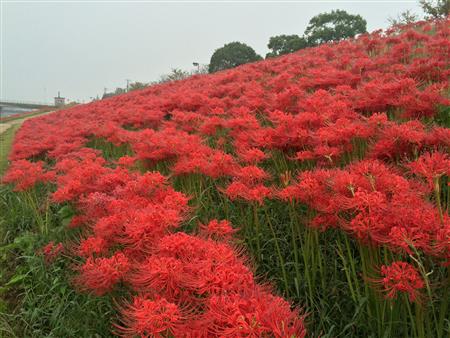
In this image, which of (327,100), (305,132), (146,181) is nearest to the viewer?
(146,181)

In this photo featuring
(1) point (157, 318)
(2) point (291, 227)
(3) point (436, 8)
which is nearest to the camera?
(1) point (157, 318)

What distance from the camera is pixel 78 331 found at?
2.62 metres

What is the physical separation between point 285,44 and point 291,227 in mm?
27548

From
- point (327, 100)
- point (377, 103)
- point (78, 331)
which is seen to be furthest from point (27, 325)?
point (377, 103)

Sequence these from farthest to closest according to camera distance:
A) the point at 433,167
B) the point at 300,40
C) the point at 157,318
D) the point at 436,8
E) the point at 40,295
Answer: the point at 300,40, the point at 436,8, the point at 40,295, the point at 433,167, the point at 157,318

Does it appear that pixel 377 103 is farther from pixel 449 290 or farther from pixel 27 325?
pixel 27 325

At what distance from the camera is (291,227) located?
2.71m

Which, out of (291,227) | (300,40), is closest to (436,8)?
(300,40)

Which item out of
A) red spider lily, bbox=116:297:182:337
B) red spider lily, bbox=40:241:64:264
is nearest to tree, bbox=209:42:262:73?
red spider lily, bbox=40:241:64:264

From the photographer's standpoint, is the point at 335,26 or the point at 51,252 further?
the point at 335,26

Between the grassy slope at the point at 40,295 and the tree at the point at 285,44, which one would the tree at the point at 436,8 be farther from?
the grassy slope at the point at 40,295

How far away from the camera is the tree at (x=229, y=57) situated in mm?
32531

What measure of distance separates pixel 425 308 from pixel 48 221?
380cm

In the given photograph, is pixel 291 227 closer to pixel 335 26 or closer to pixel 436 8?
pixel 436 8
